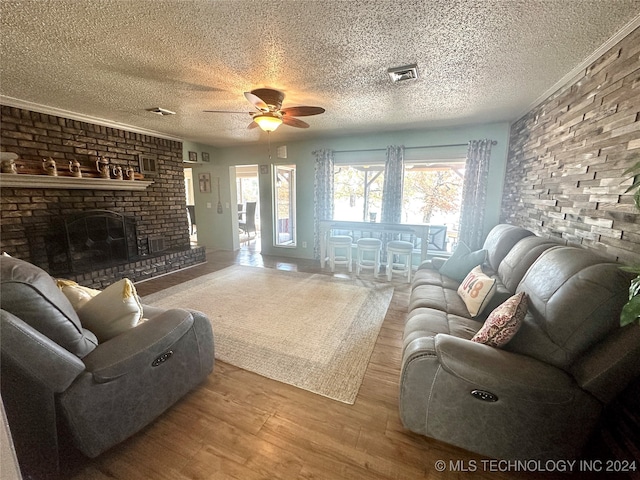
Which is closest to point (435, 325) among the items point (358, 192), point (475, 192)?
point (475, 192)

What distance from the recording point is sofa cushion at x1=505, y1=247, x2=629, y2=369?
1.21 metres

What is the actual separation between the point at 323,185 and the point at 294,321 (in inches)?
118

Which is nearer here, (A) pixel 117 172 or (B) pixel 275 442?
(B) pixel 275 442

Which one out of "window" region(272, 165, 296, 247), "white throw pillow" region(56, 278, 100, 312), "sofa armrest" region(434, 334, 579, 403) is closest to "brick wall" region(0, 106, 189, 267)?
"window" region(272, 165, 296, 247)

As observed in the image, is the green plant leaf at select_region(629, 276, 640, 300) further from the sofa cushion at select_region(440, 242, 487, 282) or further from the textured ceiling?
the sofa cushion at select_region(440, 242, 487, 282)

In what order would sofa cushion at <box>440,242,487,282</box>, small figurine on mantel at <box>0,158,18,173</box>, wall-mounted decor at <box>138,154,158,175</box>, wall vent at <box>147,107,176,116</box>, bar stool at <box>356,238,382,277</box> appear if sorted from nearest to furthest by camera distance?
1. sofa cushion at <box>440,242,487,282</box>
2. small figurine on mantel at <box>0,158,18,173</box>
3. wall vent at <box>147,107,176,116</box>
4. bar stool at <box>356,238,382,277</box>
5. wall-mounted decor at <box>138,154,158,175</box>

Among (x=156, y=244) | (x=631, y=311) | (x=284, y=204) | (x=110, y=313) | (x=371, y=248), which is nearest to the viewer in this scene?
(x=631, y=311)

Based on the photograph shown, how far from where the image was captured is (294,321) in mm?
2748

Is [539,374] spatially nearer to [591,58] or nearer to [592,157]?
[592,157]

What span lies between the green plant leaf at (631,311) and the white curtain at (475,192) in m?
3.50

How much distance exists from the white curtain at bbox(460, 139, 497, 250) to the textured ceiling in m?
0.89

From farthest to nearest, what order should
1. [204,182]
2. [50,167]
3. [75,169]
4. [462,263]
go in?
[204,182] < [75,169] < [50,167] < [462,263]

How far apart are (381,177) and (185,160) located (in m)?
4.05

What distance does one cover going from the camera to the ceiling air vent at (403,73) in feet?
6.89
